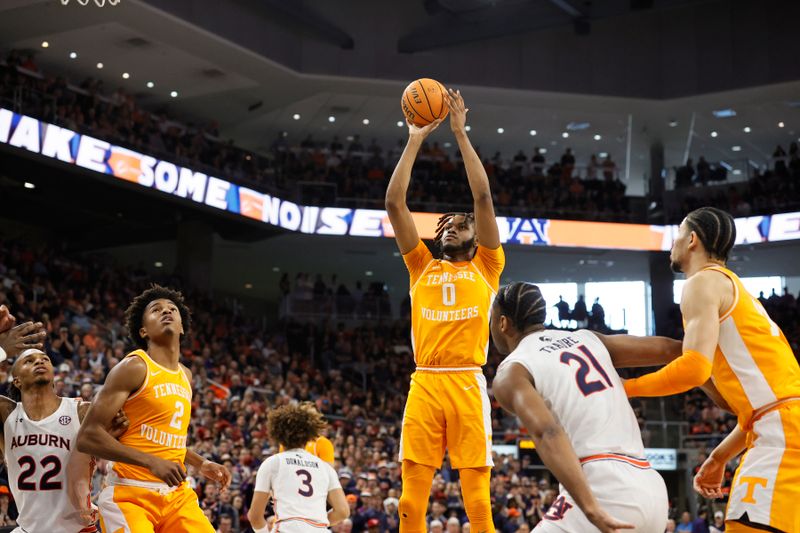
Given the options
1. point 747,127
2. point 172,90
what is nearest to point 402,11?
point 172,90

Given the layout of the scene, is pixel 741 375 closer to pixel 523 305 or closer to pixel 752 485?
pixel 752 485

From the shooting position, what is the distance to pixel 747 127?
3509 centimetres

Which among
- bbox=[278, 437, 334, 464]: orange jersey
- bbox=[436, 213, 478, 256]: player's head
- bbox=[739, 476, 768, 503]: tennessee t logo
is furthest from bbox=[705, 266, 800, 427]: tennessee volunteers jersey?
bbox=[278, 437, 334, 464]: orange jersey

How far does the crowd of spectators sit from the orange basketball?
61.4ft

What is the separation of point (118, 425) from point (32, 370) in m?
1.18

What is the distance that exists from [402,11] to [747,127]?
1341 cm

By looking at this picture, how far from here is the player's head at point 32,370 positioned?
7.02m

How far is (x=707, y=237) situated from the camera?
5.15 m

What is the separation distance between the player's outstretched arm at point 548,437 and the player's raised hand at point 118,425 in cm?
278

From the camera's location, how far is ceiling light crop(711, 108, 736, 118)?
33.1 metres

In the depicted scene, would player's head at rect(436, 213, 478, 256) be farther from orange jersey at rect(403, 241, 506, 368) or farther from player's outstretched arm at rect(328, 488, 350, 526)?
player's outstretched arm at rect(328, 488, 350, 526)

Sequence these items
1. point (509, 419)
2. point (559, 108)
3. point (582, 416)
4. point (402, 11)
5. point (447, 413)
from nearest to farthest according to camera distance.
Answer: point (582, 416), point (447, 413), point (509, 419), point (402, 11), point (559, 108)

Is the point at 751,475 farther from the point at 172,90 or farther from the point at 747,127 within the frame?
the point at 747,127

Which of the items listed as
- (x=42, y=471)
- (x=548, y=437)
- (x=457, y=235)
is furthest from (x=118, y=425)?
(x=548, y=437)
